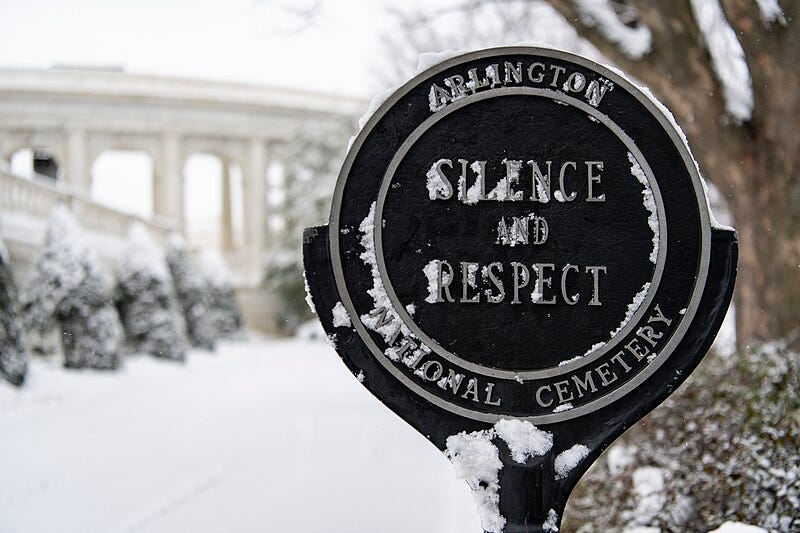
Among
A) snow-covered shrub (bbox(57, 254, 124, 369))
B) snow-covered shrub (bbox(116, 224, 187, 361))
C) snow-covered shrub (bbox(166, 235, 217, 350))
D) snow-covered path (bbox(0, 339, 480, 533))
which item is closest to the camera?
snow-covered path (bbox(0, 339, 480, 533))

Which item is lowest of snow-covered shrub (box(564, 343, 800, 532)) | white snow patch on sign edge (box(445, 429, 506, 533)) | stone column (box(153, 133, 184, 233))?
snow-covered shrub (box(564, 343, 800, 532))

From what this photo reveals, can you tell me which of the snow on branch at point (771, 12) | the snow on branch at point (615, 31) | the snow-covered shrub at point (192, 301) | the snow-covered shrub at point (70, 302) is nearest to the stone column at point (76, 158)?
the snow-covered shrub at point (192, 301)

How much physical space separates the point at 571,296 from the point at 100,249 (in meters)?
19.3

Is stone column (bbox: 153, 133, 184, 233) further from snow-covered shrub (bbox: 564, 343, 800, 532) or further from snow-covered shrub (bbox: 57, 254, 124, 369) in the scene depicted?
snow-covered shrub (bbox: 564, 343, 800, 532)

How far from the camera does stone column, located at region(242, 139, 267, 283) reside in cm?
3894

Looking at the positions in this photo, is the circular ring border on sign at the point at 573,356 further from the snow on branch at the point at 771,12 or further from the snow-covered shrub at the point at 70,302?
the snow-covered shrub at the point at 70,302

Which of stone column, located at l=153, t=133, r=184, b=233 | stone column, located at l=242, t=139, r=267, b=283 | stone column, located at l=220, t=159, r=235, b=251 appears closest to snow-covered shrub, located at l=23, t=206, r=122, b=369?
stone column, located at l=153, t=133, r=184, b=233

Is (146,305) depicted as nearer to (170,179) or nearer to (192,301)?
(192,301)

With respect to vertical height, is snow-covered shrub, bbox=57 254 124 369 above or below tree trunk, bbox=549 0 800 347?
below

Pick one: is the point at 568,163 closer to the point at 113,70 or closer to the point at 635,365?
the point at 635,365

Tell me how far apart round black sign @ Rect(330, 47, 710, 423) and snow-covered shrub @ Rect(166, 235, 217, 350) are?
19990 mm

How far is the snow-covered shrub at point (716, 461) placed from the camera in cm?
415

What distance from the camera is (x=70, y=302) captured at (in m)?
14.0

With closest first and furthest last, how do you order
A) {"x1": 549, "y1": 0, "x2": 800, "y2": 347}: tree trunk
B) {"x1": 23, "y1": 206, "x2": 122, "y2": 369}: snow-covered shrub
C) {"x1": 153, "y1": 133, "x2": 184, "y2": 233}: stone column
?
{"x1": 549, "y1": 0, "x2": 800, "y2": 347}: tree trunk < {"x1": 23, "y1": 206, "x2": 122, "y2": 369}: snow-covered shrub < {"x1": 153, "y1": 133, "x2": 184, "y2": 233}: stone column
